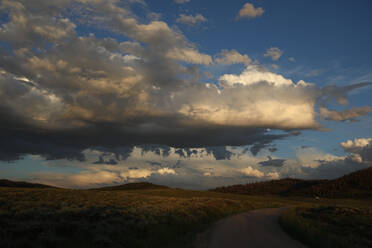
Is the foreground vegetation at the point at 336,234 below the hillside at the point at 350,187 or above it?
below

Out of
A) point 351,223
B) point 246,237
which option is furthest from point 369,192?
point 246,237

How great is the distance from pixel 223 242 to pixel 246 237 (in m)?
2.70

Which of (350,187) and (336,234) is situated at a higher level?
(350,187)

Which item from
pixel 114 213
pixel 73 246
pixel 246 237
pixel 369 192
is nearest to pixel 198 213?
pixel 114 213

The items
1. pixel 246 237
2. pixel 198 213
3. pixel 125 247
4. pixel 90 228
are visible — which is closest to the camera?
pixel 125 247

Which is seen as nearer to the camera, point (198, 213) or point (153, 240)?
point (153, 240)

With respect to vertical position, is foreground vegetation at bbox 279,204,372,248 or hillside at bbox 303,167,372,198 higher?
hillside at bbox 303,167,372,198

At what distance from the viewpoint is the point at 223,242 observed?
1633cm

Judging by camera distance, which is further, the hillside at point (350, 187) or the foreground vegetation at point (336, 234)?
the hillside at point (350, 187)

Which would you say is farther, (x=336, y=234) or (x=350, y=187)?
(x=350, y=187)

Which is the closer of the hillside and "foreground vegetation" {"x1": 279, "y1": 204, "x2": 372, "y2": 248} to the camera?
"foreground vegetation" {"x1": 279, "y1": 204, "x2": 372, "y2": 248}

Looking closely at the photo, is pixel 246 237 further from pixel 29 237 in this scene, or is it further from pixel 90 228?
pixel 29 237

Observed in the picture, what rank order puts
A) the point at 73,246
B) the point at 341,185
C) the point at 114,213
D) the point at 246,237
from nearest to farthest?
the point at 73,246 → the point at 246,237 → the point at 114,213 → the point at 341,185

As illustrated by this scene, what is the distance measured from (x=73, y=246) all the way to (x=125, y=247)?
2.54 m
